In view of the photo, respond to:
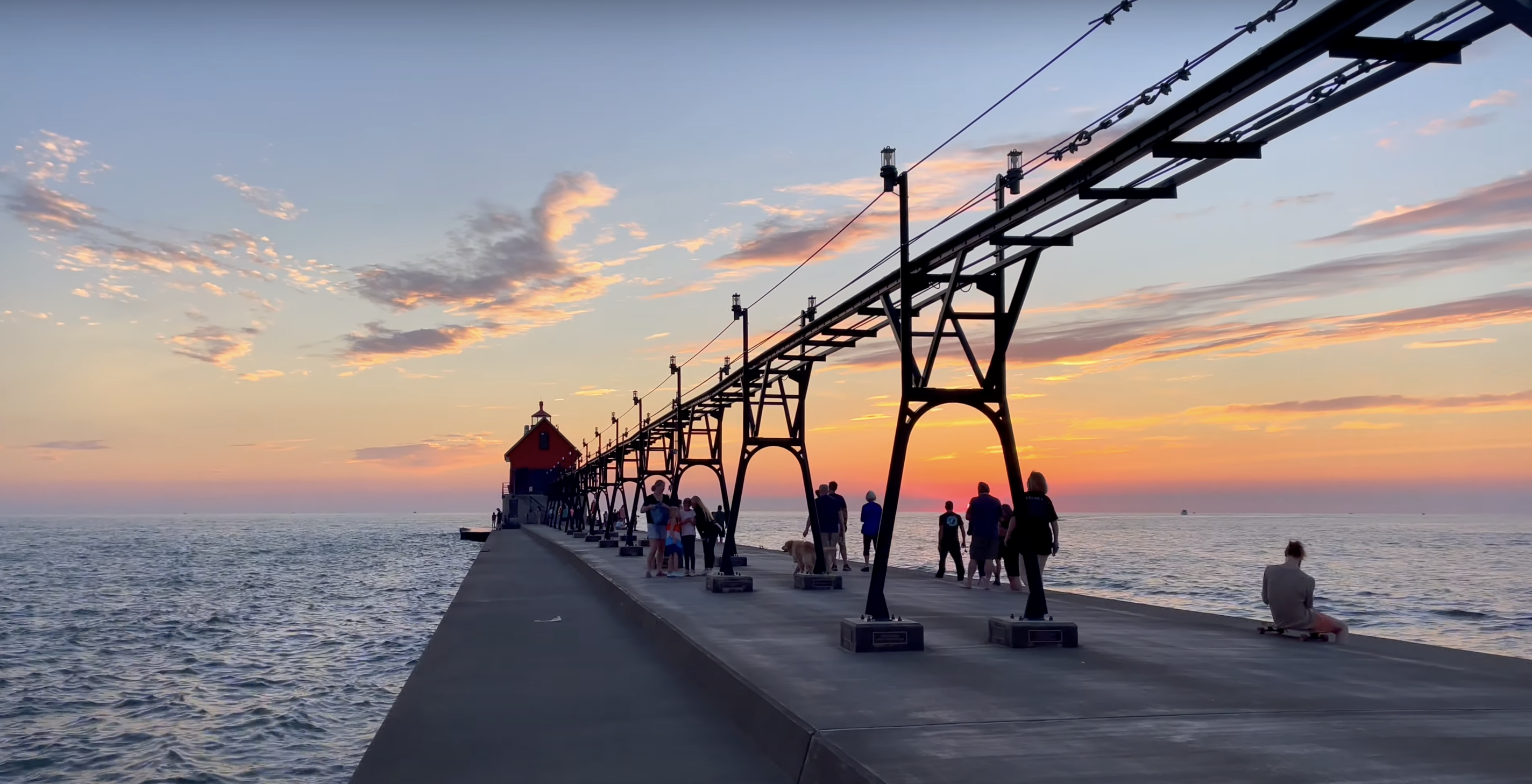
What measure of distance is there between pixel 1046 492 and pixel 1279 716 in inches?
242

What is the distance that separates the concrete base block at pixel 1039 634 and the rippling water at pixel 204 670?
8.60 m

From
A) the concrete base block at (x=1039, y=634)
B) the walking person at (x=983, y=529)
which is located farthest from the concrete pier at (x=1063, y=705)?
the walking person at (x=983, y=529)

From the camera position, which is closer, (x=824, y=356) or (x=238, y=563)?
(x=824, y=356)

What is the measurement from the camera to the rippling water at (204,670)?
14984mm

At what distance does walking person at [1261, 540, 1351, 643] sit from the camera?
41.2ft

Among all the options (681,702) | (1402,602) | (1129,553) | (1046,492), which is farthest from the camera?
(1129,553)

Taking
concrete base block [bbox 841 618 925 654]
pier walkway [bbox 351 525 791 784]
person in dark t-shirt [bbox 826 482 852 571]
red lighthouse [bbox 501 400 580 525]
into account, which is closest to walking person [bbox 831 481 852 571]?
person in dark t-shirt [bbox 826 482 852 571]

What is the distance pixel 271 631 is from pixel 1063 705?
91.7 ft

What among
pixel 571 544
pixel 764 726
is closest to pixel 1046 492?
pixel 764 726

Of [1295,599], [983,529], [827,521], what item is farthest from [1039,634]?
[827,521]

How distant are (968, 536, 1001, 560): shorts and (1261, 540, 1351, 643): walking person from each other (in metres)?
7.41

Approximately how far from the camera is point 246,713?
58.6 feet

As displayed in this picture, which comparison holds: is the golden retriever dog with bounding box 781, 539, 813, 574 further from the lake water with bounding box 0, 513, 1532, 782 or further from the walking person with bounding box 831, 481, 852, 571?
the lake water with bounding box 0, 513, 1532, 782

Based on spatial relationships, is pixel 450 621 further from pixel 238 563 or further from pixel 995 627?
pixel 238 563
